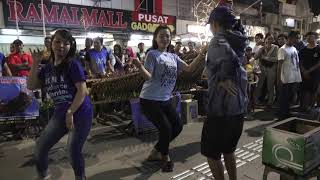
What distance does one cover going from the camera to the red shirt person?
7137 millimetres

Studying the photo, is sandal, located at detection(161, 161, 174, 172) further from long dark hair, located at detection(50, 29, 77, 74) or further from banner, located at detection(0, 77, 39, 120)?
banner, located at detection(0, 77, 39, 120)

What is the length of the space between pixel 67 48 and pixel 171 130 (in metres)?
1.76

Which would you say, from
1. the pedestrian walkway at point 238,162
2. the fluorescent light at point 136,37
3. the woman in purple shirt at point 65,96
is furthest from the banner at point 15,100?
the fluorescent light at point 136,37

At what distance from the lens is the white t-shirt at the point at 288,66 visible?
6312 mm

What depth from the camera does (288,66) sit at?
6.33 metres

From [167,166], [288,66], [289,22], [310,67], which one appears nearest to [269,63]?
[310,67]

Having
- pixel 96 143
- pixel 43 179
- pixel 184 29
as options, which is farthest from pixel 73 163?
pixel 184 29

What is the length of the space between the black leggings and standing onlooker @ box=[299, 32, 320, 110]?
162 inches

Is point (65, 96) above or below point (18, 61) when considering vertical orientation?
below

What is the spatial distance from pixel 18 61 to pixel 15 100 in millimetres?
2012

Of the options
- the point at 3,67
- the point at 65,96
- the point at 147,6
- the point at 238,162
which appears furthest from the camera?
the point at 147,6

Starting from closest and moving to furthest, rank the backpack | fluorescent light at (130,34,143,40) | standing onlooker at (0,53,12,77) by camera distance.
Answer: the backpack, standing onlooker at (0,53,12,77), fluorescent light at (130,34,143,40)

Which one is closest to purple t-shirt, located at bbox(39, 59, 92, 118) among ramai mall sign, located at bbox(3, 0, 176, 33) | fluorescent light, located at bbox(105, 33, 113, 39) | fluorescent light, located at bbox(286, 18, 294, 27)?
ramai mall sign, located at bbox(3, 0, 176, 33)

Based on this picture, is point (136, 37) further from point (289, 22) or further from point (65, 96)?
point (289, 22)
